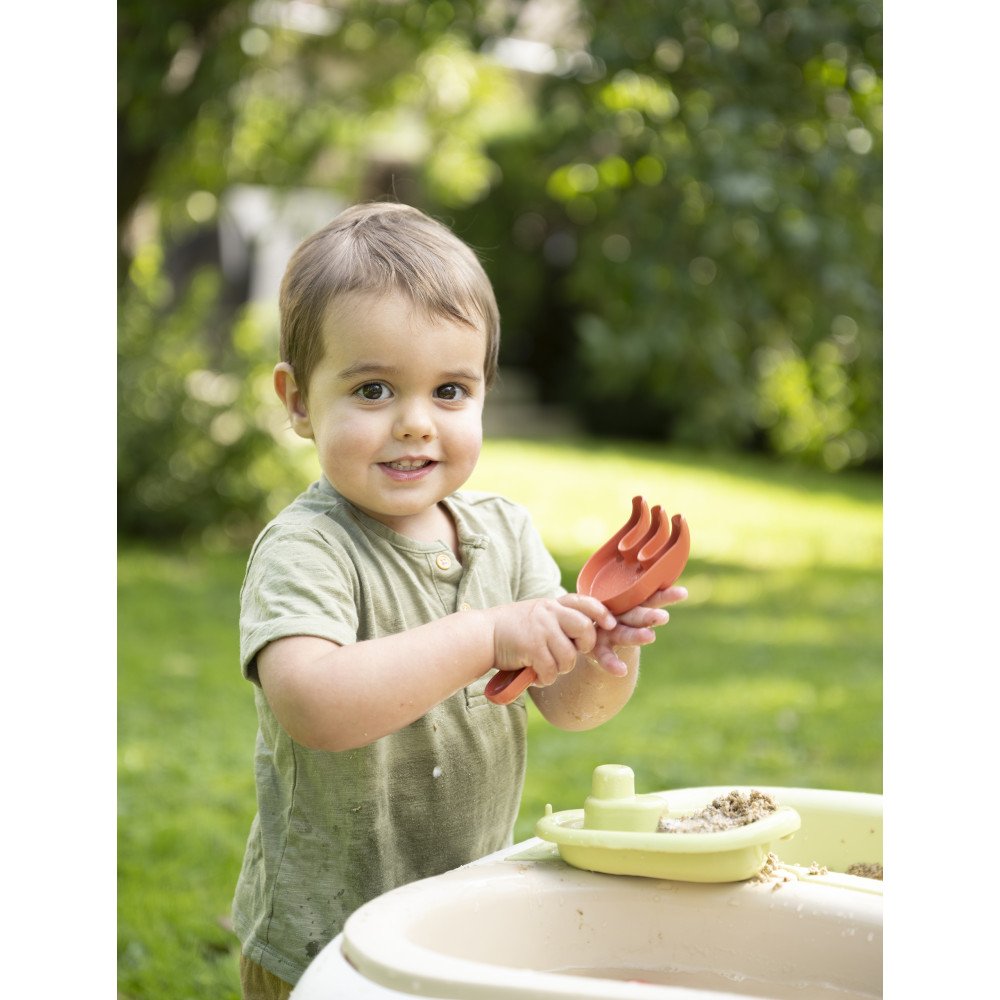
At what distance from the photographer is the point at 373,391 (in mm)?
1606

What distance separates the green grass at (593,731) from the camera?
10.2 ft

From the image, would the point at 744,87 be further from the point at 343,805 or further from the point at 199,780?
the point at 343,805

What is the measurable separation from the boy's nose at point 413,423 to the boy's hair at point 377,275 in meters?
0.12

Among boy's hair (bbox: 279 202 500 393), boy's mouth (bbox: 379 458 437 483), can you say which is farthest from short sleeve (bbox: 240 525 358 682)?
boy's hair (bbox: 279 202 500 393)

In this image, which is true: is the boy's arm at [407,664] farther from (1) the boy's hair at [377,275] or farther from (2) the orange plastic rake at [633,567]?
Result: (1) the boy's hair at [377,275]

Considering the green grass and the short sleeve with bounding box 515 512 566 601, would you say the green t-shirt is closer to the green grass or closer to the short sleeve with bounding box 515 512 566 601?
the short sleeve with bounding box 515 512 566 601

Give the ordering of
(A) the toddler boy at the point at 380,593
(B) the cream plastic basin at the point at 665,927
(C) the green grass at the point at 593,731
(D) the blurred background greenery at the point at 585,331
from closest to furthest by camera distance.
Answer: (B) the cream plastic basin at the point at 665,927 < (A) the toddler boy at the point at 380,593 < (C) the green grass at the point at 593,731 < (D) the blurred background greenery at the point at 585,331

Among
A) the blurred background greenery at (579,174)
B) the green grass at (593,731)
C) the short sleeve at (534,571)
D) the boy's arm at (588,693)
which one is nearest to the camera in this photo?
the boy's arm at (588,693)

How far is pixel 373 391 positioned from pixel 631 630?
42cm

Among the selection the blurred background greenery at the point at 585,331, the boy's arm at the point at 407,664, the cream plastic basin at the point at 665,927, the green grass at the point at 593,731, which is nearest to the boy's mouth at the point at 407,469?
the boy's arm at the point at 407,664

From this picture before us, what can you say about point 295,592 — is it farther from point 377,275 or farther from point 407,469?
point 377,275

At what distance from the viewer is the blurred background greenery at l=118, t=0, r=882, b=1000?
416cm

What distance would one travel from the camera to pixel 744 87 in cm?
498
